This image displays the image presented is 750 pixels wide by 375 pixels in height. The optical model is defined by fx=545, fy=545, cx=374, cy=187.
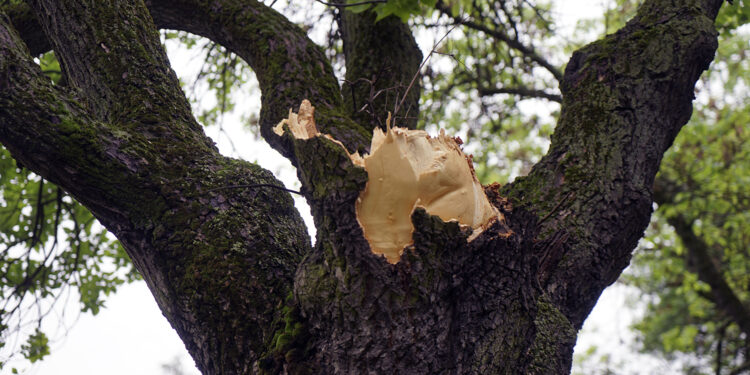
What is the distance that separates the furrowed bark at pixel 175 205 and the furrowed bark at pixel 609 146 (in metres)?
1.07

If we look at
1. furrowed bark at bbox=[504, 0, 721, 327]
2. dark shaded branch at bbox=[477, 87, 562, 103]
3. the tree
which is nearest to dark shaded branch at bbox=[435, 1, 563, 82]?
dark shaded branch at bbox=[477, 87, 562, 103]

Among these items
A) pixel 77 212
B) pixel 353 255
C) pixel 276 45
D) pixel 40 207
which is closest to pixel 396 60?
pixel 276 45

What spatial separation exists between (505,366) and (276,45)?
6.74 feet

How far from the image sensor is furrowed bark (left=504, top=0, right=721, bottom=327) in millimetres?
2266

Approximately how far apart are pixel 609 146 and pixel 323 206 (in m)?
1.45

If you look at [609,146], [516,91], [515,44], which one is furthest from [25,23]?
[516,91]

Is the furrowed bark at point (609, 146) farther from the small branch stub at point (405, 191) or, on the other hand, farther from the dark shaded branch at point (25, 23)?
the dark shaded branch at point (25, 23)

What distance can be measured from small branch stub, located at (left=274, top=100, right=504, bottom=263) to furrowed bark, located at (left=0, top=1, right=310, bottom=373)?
0.48 meters

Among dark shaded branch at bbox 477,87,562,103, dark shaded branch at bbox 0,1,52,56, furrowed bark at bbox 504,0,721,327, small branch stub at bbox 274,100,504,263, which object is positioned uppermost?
dark shaded branch at bbox 477,87,562,103

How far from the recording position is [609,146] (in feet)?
7.95

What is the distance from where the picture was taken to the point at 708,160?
7.91 m

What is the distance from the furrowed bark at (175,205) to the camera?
1852 millimetres

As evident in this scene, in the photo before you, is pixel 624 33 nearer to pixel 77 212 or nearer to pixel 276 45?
pixel 276 45

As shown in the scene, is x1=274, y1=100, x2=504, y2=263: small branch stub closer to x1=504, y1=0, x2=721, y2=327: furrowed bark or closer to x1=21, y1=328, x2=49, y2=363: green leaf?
x1=504, y1=0, x2=721, y2=327: furrowed bark
